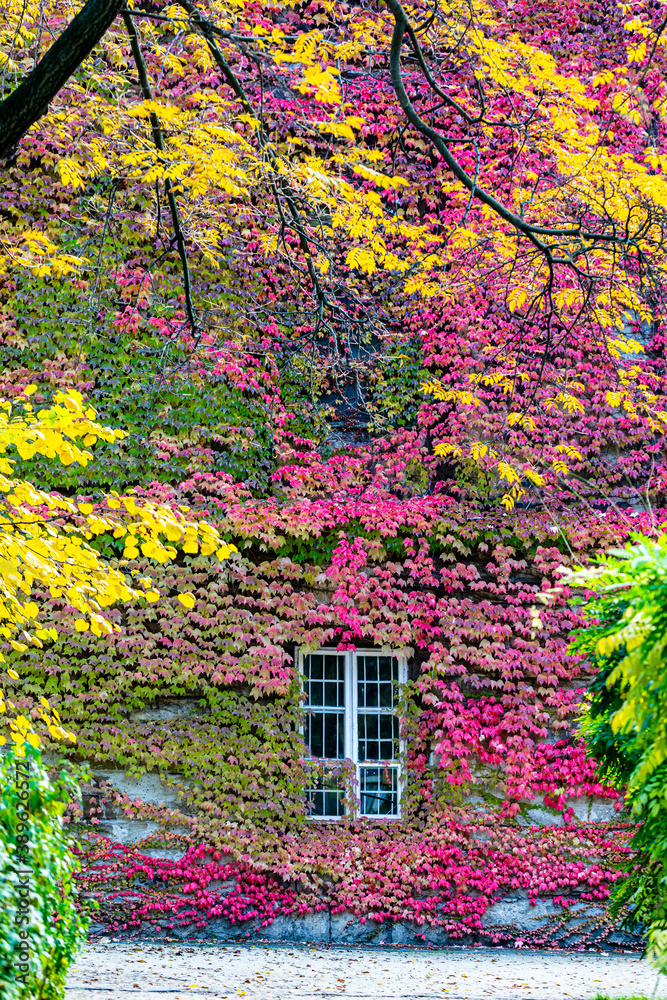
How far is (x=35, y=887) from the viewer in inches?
101

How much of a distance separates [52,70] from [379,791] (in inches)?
252

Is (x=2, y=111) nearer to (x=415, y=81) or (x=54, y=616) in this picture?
(x=54, y=616)

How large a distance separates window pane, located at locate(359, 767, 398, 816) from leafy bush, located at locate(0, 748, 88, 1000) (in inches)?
194

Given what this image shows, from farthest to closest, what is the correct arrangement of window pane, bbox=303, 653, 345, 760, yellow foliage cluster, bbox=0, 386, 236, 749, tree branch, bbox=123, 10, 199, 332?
window pane, bbox=303, 653, 345, 760, tree branch, bbox=123, 10, 199, 332, yellow foliage cluster, bbox=0, 386, 236, 749

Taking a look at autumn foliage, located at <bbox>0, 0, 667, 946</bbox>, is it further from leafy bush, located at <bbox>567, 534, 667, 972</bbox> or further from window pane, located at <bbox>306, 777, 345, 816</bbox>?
leafy bush, located at <bbox>567, 534, 667, 972</bbox>

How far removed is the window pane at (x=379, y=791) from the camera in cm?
764

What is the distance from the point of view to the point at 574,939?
695 cm

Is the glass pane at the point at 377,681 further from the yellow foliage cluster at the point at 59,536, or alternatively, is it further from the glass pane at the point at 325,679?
the yellow foliage cluster at the point at 59,536

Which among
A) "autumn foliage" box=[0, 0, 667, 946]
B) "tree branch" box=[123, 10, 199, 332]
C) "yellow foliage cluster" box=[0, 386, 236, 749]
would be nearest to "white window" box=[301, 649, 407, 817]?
"autumn foliage" box=[0, 0, 667, 946]

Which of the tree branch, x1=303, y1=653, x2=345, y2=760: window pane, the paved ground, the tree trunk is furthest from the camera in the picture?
x1=303, y1=653, x2=345, y2=760: window pane

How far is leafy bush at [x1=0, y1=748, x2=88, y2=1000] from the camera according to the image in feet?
7.77

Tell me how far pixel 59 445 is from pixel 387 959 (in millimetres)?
4772

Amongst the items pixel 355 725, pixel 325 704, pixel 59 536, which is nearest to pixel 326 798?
pixel 355 725

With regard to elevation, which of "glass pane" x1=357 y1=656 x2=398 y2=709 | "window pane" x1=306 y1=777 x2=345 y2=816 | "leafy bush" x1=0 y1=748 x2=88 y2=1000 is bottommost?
"window pane" x1=306 y1=777 x2=345 y2=816
